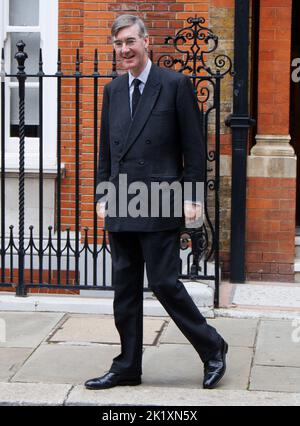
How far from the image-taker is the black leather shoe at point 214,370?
5.93 meters

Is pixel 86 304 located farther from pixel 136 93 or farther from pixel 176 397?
pixel 136 93

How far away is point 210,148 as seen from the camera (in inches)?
339

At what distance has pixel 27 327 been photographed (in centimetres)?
740

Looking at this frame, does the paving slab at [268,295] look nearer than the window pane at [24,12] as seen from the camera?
Yes

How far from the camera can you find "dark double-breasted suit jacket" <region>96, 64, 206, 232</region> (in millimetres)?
5762

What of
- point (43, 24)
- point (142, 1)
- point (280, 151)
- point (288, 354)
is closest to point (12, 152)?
point (43, 24)

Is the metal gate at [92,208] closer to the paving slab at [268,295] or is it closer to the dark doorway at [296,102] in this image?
the paving slab at [268,295]

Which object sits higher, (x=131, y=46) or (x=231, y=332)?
(x=131, y=46)

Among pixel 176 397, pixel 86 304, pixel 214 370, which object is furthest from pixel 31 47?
pixel 176 397

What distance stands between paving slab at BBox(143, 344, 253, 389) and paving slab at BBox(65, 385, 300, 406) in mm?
141

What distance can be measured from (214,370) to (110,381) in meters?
0.65

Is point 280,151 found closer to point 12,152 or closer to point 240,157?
point 240,157

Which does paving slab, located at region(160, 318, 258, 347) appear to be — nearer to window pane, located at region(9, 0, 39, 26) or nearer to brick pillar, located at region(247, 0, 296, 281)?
brick pillar, located at region(247, 0, 296, 281)

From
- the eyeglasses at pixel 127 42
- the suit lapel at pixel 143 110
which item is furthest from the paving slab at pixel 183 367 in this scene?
the eyeglasses at pixel 127 42
